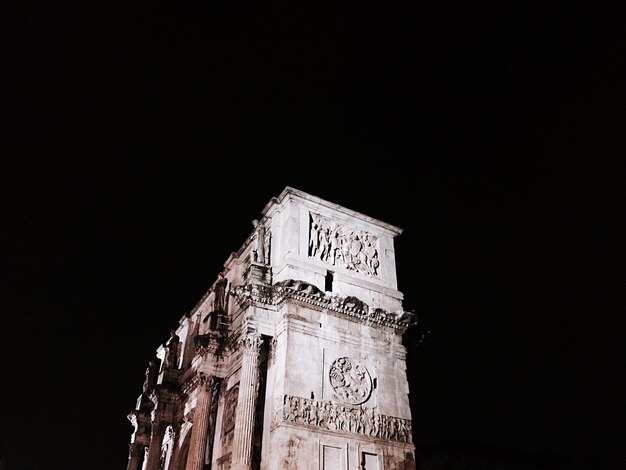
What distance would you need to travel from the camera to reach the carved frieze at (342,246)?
1973 centimetres

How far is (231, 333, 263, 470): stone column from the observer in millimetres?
15125

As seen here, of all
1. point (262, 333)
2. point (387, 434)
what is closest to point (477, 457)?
point (387, 434)

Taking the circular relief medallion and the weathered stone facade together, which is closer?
the weathered stone facade

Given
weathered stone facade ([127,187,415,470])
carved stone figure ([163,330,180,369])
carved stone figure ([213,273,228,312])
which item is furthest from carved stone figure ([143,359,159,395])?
carved stone figure ([213,273,228,312])

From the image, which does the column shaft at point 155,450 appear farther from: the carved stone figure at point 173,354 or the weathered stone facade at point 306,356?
the carved stone figure at point 173,354

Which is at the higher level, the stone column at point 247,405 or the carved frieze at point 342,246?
the carved frieze at point 342,246

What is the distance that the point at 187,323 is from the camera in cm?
2823

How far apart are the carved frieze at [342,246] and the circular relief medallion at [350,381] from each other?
3.70 meters

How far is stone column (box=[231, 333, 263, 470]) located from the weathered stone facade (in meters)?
0.03

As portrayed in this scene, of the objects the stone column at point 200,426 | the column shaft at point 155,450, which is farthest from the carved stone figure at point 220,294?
the column shaft at point 155,450

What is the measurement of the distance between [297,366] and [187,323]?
13077mm

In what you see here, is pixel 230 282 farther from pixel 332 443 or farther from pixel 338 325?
pixel 332 443

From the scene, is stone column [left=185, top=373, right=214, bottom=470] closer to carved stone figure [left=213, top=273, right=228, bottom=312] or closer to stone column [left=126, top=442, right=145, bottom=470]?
carved stone figure [left=213, top=273, right=228, bottom=312]

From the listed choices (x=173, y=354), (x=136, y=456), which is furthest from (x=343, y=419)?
(x=136, y=456)
